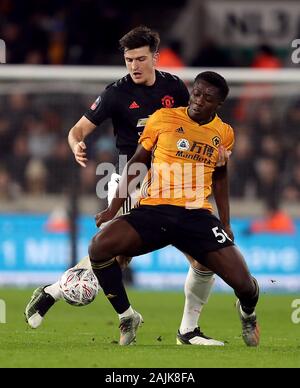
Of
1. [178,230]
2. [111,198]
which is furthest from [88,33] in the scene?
[178,230]

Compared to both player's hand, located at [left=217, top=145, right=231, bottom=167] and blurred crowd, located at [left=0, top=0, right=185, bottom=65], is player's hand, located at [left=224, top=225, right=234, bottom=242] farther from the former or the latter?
blurred crowd, located at [left=0, top=0, right=185, bottom=65]

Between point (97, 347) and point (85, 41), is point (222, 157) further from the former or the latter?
point (85, 41)

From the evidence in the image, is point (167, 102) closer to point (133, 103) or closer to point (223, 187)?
point (133, 103)

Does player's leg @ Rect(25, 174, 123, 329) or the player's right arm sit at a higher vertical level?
the player's right arm

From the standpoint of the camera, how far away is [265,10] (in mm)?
20406

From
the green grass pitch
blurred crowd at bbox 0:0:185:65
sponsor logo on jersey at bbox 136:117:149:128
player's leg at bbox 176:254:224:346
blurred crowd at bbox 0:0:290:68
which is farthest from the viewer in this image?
blurred crowd at bbox 0:0:185:65

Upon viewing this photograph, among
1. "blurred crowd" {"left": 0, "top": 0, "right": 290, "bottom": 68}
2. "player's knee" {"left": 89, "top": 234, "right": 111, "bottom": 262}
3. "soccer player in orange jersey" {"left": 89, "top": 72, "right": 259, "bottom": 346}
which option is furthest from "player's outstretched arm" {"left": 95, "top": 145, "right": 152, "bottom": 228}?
"blurred crowd" {"left": 0, "top": 0, "right": 290, "bottom": 68}

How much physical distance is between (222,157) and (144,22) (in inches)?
491

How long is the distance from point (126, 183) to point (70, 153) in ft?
24.6

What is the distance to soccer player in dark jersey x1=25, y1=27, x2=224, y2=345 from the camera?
9555mm

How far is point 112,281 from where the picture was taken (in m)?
9.12

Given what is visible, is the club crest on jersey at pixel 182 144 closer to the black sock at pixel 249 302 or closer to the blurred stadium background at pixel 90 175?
the black sock at pixel 249 302

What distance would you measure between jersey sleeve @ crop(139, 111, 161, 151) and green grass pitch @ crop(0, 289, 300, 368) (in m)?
1.49

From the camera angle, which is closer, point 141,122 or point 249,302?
point 249,302
